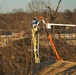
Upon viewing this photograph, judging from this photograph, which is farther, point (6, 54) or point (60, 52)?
point (60, 52)

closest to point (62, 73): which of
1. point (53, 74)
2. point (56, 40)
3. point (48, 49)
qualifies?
point (53, 74)

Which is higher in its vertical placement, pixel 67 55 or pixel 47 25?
pixel 47 25

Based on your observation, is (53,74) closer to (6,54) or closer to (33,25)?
(6,54)

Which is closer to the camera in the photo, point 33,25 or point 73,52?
point 33,25

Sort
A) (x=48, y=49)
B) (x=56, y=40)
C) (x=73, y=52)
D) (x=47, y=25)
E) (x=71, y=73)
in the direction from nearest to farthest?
(x=71, y=73)
(x=47, y=25)
(x=48, y=49)
(x=73, y=52)
(x=56, y=40)

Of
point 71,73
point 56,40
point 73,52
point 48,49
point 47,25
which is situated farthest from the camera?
point 56,40

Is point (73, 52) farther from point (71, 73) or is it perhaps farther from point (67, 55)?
point (71, 73)

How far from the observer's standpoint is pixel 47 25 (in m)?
4.11

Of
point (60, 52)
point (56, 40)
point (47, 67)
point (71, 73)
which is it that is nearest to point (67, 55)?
point (60, 52)

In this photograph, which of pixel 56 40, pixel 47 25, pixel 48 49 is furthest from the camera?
pixel 56 40

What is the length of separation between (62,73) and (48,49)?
158 cm

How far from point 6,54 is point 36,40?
80 centimetres

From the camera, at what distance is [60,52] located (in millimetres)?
5188

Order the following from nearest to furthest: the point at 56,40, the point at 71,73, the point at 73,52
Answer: the point at 71,73 < the point at 73,52 < the point at 56,40
